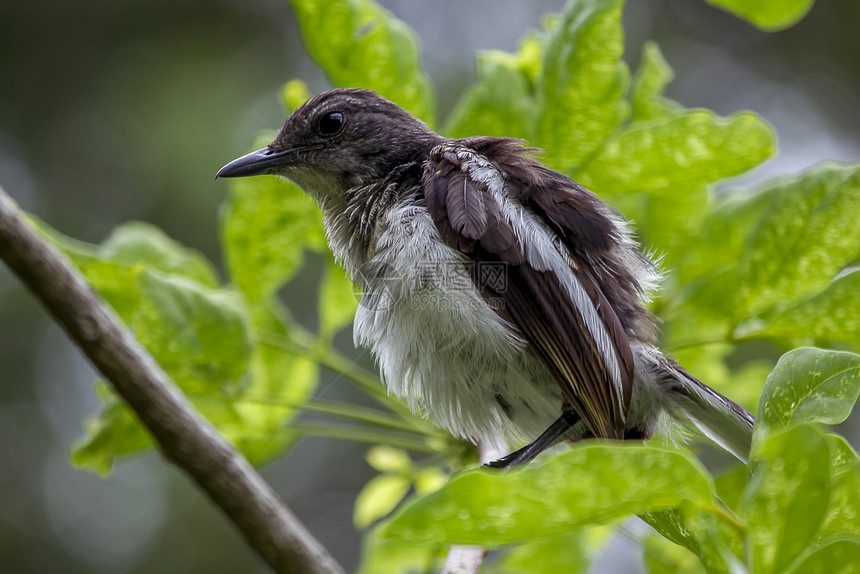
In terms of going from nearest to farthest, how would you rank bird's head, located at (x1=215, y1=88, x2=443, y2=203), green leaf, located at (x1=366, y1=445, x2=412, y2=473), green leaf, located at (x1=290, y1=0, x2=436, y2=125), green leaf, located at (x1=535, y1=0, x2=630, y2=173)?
green leaf, located at (x1=535, y1=0, x2=630, y2=173) < green leaf, located at (x1=290, y1=0, x2=436, y2=125) < green leaf, located at (x1=366, y1=445, x2=412, y2=473) < bird's head, located at (x1=215, y1=88, x2=443, y2=203)

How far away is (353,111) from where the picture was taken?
353cm

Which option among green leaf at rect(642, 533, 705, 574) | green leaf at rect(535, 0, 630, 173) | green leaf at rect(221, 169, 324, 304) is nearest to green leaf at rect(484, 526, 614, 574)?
green leaf at rect(642, 533, 705, 574)

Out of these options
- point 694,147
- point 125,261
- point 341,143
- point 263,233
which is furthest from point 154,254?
point 694,147

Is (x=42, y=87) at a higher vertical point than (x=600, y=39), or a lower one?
lower

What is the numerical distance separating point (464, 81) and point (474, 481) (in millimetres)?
7903

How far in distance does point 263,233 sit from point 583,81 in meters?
1.20

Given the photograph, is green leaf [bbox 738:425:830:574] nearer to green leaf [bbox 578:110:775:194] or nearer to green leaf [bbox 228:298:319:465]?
green leaf [bbox 578:110:775:194]

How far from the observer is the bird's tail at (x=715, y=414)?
2.47 metres

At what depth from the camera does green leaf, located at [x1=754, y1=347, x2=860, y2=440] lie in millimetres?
1411

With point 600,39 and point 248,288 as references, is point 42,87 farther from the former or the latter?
point 600,39

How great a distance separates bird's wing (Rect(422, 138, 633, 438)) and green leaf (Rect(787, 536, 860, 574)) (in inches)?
48.7

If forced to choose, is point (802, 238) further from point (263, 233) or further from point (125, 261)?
point (125, 261)

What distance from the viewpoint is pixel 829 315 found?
7.52 feet

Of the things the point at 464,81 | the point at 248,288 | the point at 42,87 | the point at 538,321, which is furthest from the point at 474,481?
the point at 42,87
